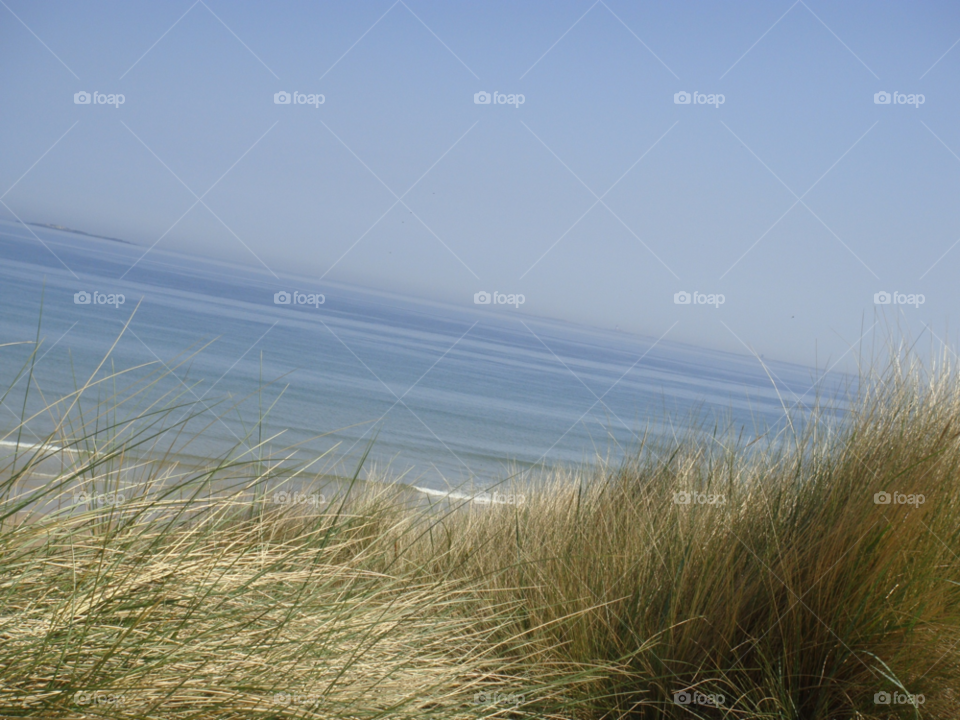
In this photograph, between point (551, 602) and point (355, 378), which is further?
point (355, 378)

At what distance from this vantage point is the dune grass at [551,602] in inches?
70.8

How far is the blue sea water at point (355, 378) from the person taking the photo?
12.5m

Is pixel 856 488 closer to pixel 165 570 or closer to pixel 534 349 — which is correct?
pixel 165 570

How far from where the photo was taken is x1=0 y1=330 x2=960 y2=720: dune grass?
1798mm

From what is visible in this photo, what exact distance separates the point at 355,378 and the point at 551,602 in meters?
22.9

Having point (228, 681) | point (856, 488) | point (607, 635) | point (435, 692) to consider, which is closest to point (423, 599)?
point (435, 692)

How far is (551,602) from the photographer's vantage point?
9.84 ft

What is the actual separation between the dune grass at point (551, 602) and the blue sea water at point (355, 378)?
100 centimetres

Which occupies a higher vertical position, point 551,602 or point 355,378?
point 355,378

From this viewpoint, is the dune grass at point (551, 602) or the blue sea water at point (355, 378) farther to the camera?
the blue sea water at point (355, 378)

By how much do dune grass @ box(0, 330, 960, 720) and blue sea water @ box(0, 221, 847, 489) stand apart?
1003mm

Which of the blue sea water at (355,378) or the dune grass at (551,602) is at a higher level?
the blue sea water at (355,378)

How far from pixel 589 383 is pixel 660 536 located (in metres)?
32.7

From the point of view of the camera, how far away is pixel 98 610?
1789 millimetres
